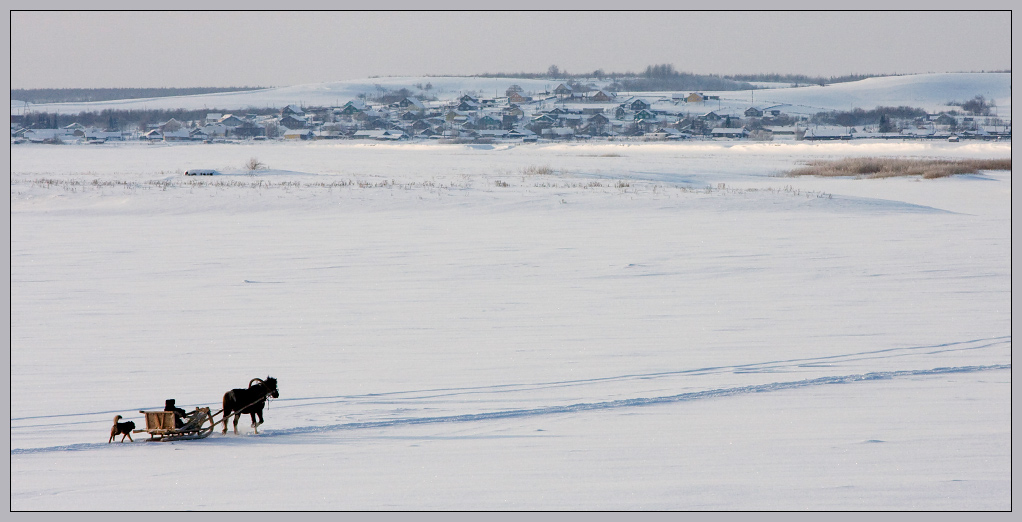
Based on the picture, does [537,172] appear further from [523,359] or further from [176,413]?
[176,413]

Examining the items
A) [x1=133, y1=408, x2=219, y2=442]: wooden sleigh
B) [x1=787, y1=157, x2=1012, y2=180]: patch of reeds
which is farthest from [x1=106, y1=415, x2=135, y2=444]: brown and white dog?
[x1=787, y1=157, x2=1012, y2=180]: patch of reeds

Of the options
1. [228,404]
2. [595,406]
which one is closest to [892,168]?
[595,406]

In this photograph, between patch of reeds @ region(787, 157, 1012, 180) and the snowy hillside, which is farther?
the snowy hillside

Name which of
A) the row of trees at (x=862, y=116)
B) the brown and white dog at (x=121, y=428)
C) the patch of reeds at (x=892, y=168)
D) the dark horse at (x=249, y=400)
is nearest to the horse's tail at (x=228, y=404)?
the dark horse at (x=249, y=400)

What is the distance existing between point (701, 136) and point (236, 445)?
79038mm

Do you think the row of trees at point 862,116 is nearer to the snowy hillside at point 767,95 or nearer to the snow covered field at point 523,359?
the snowy hillside at point 767,95

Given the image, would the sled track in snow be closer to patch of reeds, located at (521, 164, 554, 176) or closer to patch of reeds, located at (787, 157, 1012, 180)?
patch of reeds, located at (521, 164, 554, 176)

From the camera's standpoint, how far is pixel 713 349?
27.5 ft

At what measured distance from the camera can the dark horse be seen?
5820mm

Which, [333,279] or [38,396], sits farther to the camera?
[333,279]

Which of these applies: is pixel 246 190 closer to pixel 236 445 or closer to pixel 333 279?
pixel 333 279

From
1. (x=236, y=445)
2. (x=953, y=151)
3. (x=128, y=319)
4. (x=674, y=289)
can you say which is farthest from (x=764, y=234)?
(x=953, y=151)

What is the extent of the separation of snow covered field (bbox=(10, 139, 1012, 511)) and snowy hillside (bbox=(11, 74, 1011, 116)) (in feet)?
330

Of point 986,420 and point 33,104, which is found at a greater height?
point 33,104
